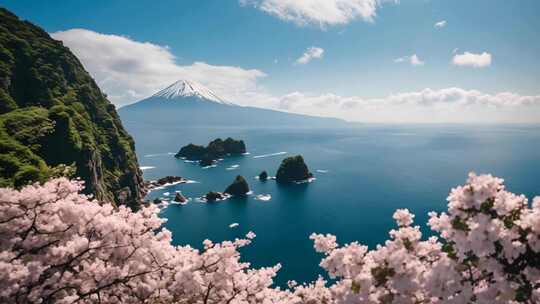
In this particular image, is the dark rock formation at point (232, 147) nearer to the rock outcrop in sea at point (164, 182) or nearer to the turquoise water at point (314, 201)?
the turquoise water at point (314, 201)

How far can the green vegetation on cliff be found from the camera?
41281mm

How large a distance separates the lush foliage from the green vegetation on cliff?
69.2ft

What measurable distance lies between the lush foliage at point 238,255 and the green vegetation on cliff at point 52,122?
69.2 ft

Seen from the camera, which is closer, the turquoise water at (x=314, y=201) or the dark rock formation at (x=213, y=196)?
the turquoise water at (x=314, y=201)

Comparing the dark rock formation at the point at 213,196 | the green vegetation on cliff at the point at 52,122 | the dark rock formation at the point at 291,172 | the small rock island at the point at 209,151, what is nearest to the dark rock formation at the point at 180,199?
the dark rock formation at the point at 213,196

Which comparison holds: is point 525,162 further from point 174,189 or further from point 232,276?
point 232,276

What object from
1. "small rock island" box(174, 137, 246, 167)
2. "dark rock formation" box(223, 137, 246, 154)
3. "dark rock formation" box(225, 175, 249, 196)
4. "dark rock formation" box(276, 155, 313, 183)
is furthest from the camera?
"dark rock formation" box(223, 137, 246, 154)

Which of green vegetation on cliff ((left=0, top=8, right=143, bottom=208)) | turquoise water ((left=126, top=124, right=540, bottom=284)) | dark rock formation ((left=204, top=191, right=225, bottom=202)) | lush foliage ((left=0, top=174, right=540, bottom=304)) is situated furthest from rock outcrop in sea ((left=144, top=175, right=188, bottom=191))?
lush foliage ((left=0, top=174, right=540, bottom=304))

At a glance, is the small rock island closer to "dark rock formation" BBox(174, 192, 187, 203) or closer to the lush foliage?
"dark rock formation" BBox(174, 192, 187, 203)

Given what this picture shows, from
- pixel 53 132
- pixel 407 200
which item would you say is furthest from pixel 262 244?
pixel 407 200

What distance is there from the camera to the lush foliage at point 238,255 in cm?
540

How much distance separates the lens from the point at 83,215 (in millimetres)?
9398

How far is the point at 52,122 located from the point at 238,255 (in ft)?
193

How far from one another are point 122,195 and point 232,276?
236 feet
